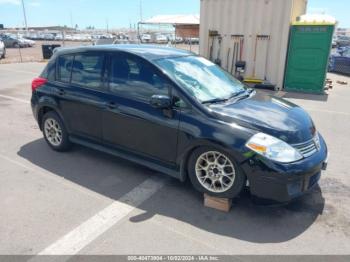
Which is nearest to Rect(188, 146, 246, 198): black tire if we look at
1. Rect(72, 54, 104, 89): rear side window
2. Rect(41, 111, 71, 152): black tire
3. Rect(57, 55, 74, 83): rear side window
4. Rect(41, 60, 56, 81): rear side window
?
Rect(72, 54, 104, 89): rear side window

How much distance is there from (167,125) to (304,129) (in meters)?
1.50

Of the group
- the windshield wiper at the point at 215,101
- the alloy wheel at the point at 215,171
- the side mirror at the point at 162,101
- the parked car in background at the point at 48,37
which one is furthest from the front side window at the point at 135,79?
the parked car in background at the point at 48,37

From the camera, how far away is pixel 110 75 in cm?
403

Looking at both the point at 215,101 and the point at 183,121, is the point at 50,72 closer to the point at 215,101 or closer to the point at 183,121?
the point at 183,121

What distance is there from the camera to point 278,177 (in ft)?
9.66

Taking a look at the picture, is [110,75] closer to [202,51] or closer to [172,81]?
[172,81]

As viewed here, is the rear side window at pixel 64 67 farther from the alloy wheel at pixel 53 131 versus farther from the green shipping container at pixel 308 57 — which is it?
the green shipping container at pixel 308 57

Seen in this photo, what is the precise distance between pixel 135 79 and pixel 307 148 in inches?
83.6

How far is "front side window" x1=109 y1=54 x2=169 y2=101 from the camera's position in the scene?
3627mm

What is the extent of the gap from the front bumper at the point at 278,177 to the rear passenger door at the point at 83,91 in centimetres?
215

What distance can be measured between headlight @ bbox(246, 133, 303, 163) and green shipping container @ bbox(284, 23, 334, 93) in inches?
320

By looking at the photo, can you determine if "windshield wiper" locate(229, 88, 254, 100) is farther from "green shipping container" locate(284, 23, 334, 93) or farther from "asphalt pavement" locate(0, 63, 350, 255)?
"green shipping container" locate(284, 23, 334, 93)

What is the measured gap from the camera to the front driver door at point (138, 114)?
3.57 m

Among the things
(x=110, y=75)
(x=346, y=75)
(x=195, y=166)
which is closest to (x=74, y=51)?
(x=110, y=75)
